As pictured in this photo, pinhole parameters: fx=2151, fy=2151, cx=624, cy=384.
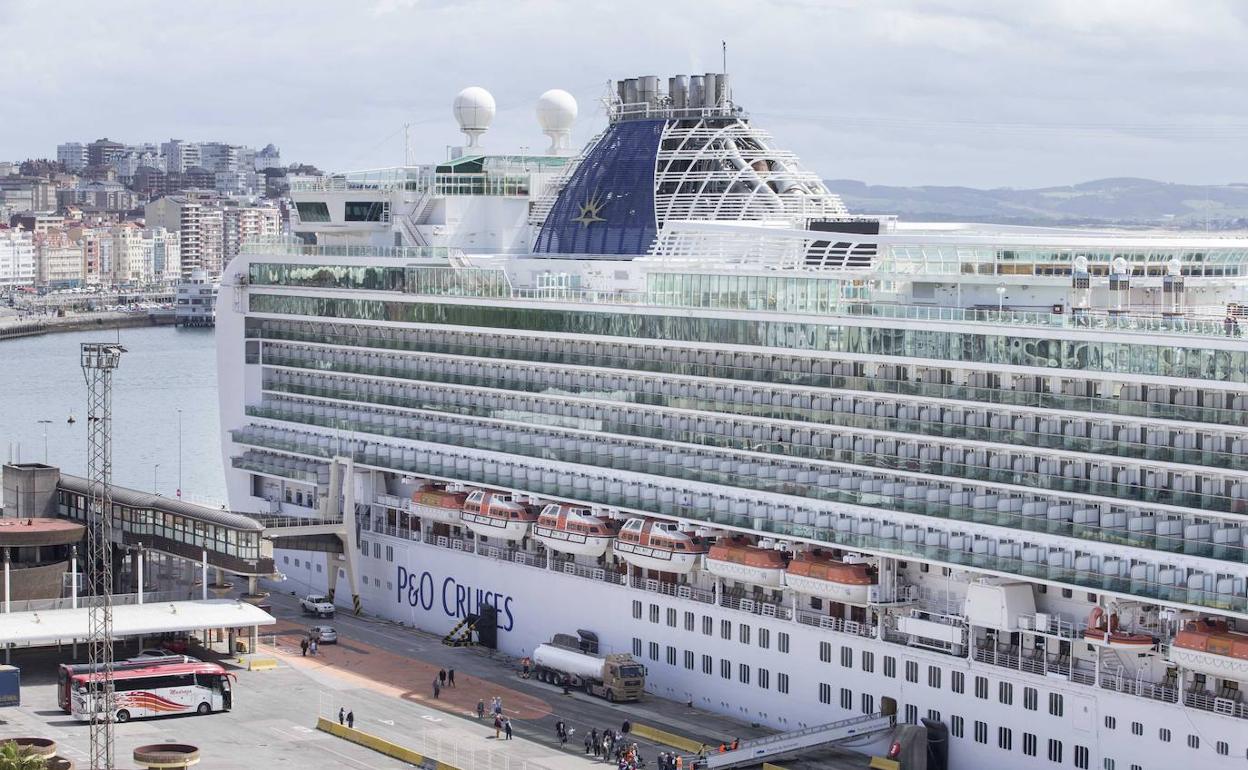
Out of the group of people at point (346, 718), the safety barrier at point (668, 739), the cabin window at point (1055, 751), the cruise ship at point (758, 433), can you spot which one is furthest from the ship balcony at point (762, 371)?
the group of people at point (346, 718)

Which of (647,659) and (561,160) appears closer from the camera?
(647,659)

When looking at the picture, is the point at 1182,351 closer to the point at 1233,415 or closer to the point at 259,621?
the point at 1233,415

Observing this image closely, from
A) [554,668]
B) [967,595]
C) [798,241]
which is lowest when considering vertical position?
[554,668]

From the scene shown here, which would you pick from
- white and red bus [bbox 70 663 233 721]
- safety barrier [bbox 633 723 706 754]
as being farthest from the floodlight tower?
safety barrier [bbox 633 723 706 754]

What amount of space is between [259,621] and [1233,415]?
93.4 feet

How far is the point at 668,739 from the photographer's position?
50969 mm

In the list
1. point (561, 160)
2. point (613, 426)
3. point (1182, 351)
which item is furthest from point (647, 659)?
point (561, 160)

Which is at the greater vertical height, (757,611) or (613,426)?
(613,426)

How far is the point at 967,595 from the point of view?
47688 mm

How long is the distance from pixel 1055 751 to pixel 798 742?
615 centimetres

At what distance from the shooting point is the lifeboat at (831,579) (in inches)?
1965

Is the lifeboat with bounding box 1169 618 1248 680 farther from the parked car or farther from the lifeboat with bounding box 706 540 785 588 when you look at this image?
the parked car

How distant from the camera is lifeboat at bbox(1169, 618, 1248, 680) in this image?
41.9m

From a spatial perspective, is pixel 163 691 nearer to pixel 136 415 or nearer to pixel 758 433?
pixel 758 433
